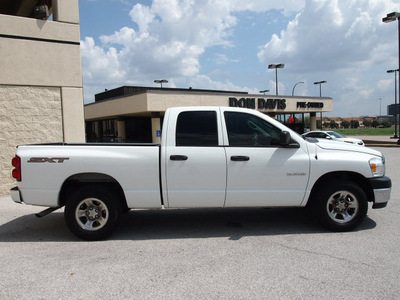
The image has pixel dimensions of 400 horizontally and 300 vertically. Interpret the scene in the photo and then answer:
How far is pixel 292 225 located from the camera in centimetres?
573

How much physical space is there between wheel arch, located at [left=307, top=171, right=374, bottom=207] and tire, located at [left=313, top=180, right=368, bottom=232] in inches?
3.5

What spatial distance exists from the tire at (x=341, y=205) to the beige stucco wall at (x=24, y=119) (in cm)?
718

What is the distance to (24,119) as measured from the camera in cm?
902

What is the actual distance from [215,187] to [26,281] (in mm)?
2666

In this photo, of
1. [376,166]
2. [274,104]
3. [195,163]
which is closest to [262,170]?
[195,163]

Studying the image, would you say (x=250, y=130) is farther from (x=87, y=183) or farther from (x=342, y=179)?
(x=87, y=183)

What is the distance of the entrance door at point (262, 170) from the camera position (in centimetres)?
Result: 509

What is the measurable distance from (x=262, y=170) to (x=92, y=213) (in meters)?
2.63

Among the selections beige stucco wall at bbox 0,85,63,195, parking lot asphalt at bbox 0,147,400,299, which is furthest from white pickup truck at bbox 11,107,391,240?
beige stucco wall at bbox 0,85,63,195

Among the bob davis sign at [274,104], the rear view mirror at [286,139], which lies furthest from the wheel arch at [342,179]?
the bob davis sign at [274,104]

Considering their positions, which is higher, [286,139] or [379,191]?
[286,139]

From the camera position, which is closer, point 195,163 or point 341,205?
point 195,163

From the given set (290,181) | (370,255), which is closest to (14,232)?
(290,181)

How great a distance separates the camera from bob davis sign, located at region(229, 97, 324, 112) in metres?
34.9
